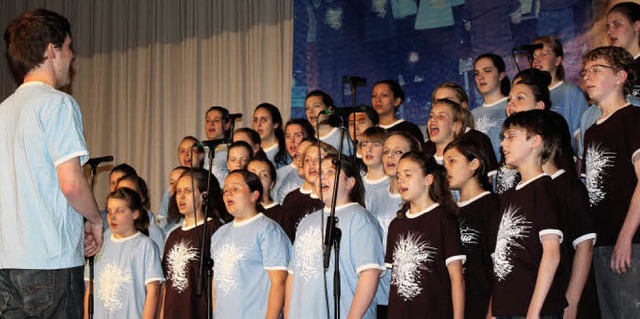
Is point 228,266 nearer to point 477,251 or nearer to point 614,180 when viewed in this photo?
point 477,251

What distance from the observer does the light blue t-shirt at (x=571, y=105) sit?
4949 millimetres

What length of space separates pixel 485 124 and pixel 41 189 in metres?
3.13

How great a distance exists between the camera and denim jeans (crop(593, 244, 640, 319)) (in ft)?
11.7

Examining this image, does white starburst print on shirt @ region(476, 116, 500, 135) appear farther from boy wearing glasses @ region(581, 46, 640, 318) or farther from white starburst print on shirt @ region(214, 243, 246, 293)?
white starburst print on shirt @ region(214, 243, 246, 293)

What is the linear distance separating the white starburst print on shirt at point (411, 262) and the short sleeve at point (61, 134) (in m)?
A: 1.73

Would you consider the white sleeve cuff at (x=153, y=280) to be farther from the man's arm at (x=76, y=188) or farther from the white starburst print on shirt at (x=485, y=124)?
the man's arm at (x=76, y=188)

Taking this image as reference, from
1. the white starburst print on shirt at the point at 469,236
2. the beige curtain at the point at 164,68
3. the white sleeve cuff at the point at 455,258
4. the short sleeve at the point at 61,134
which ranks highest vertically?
the beige curtain at the point at 164,68

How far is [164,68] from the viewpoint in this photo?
880 centimetres

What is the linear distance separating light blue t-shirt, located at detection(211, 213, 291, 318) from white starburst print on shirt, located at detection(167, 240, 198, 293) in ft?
1.15

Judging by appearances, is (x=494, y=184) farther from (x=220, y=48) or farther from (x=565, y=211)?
(x=220, y=48)

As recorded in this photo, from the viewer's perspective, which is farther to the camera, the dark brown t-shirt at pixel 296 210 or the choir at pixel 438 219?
the dark brown t-shirt at pixel 296 210

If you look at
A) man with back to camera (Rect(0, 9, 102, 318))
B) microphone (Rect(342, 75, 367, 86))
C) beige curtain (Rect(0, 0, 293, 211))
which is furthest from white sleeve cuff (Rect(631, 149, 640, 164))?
beige curtain (Rect(0, 0, 293, 211))

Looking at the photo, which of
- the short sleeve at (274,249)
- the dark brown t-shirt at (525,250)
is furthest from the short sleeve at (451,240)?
the short sleeve at (274,249)

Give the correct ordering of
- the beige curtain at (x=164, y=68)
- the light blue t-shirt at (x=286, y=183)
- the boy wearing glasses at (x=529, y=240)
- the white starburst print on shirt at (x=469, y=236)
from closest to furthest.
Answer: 1. the boy wearing glasses at (x=529, y=240)
2. the white starburst print on shirt at (x=469, y=236)
3. the light blue t-shirt at (x=286, y=183)
4. the beige curtain at (x=164, y=68)
